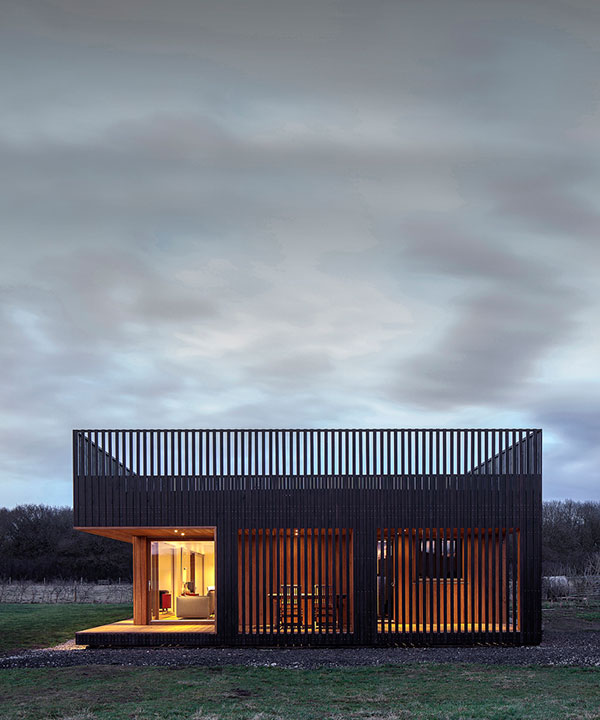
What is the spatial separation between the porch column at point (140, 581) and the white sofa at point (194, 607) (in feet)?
3.05

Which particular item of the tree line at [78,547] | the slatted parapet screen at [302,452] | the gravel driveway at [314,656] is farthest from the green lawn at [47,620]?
the tree line at [78,547]

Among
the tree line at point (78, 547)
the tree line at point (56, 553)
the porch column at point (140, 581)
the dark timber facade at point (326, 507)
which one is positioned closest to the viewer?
the dark timber facade at point (326, 507)

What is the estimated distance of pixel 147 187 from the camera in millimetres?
17547

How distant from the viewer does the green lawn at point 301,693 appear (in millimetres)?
9094

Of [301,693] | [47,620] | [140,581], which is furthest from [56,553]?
[301,693]

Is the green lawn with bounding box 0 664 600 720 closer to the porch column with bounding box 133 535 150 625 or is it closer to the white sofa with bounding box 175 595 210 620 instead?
the porch column with bounding box 133 535 150 625

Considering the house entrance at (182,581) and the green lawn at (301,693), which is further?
the house entrance at (182,581)

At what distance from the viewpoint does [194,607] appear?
19.0 meters

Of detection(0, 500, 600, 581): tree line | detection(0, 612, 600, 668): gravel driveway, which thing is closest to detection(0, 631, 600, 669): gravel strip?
detection(0, 612, 600, 668): gravel driveway

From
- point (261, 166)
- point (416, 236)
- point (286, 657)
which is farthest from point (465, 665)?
point (261, 166)

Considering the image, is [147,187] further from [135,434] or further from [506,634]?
[506,634]

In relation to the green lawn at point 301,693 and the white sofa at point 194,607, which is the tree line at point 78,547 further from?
the green lawn at point 301,693

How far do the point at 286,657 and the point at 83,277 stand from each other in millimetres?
10812

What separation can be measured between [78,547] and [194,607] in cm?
3300
